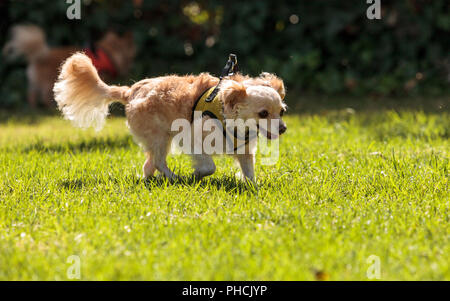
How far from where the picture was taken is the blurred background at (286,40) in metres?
8.10

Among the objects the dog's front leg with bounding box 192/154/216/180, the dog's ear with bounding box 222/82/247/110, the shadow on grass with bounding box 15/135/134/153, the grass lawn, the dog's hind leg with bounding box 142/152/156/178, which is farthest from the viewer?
the shadow on grass with bounding box 15/135/134/153

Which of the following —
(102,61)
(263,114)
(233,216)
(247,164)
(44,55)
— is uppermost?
(44,55)

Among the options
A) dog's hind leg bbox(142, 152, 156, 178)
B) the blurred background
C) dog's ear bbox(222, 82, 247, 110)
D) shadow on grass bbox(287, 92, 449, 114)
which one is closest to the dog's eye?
dog's ear bbox(222, 82, 247, 110)

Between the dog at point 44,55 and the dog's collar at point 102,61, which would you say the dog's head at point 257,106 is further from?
the dog's collar at point 102,61

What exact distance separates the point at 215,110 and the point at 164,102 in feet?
1.35

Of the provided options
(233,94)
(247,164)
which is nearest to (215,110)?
(233,94)

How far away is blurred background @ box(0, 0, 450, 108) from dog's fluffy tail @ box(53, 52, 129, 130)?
4.10 m

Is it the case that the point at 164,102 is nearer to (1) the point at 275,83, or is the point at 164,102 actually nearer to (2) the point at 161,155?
(2) the point at 161,155

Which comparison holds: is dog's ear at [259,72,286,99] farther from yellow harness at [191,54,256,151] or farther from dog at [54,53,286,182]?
yellow harness at [191,54,256,151]

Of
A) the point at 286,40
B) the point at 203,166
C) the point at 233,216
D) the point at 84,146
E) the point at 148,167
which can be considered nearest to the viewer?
the point at 233,216

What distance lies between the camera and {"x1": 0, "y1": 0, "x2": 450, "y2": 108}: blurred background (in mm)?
8102

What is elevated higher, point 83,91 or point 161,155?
point 83,91

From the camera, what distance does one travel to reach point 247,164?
153 inches

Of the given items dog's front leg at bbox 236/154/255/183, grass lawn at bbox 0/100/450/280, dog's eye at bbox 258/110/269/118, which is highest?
dog's eye at bbox 258/110/269/118
